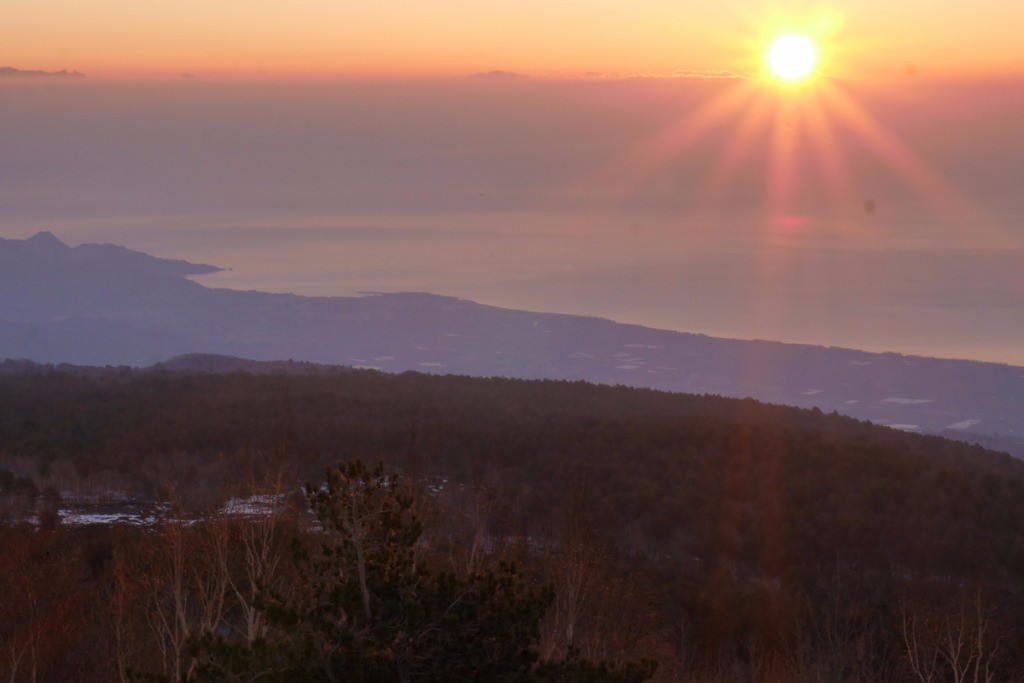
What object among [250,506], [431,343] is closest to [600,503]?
[250,506]

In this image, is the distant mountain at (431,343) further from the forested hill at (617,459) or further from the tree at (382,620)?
the tree at (382,620)

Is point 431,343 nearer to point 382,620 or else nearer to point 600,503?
point 600,503

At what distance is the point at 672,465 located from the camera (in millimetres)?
21406

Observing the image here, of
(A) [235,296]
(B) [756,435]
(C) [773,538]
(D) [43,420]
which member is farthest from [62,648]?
(A) [235,296]

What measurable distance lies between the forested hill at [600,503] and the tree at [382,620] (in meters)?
2.30

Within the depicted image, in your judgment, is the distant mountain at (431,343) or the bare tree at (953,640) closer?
the bare tree at (953,640)

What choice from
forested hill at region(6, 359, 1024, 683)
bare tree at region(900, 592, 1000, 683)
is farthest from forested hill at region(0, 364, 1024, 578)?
bare tree at region(900, 592, 1000, 683)

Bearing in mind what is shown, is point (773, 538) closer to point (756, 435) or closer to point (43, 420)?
point (756, 435)

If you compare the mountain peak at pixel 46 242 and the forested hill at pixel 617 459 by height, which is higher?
the mountain peak at pixel 46 242

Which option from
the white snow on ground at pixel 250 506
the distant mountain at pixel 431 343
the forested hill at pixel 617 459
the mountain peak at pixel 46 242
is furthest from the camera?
the mountain peak at pixel 46 242

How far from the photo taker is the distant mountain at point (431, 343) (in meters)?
47.6

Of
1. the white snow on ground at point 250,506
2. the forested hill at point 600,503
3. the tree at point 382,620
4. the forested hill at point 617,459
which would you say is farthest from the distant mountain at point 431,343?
the tree at point 382,620

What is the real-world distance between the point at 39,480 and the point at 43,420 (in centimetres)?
539

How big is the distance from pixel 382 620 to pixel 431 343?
191 feet
